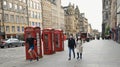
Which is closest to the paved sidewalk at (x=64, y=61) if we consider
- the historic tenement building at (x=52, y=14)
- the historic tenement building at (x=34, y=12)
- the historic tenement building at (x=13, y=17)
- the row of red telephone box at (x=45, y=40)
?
the row of red telephone box at (x=45, y=40)

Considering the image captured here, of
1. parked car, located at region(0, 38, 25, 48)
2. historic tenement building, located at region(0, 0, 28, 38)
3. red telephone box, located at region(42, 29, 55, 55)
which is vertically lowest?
parked car, located at region(0, 38, 25, 48)

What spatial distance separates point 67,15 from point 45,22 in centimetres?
4646

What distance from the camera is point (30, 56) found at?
2038cm

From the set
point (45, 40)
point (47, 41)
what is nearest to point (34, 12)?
point (45, 40)

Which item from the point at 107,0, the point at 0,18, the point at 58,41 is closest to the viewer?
the point at 58,41

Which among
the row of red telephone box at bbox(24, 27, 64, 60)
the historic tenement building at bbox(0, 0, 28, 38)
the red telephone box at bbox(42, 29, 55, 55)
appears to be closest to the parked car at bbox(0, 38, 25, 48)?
the row of red telephone box at bbox(24, 27, 64, 60)

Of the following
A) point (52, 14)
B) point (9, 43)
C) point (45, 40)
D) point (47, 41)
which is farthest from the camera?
point (52, 14)

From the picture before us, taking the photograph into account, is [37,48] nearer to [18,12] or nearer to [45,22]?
[18,12]

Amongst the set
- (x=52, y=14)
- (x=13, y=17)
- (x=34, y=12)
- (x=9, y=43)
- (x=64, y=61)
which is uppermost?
(x=52, y=14)

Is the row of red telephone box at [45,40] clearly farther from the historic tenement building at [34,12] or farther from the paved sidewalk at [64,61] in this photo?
the historic tenement building at [34,12]

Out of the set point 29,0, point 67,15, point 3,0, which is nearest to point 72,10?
point 67,15

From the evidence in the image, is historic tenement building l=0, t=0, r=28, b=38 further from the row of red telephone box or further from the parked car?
the row of red telephone box

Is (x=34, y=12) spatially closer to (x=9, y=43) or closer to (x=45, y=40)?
(x=9, y=43)

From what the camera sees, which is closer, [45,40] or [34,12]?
[45,40]
